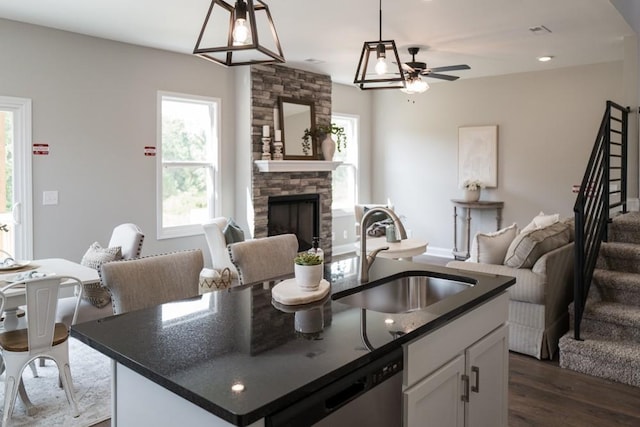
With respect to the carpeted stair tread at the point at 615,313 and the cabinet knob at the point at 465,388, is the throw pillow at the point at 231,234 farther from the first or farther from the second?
the cabinet knob at the point at 465,388

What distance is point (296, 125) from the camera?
6.91 metres

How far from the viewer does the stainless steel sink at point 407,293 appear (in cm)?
238

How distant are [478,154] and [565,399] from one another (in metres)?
5.00

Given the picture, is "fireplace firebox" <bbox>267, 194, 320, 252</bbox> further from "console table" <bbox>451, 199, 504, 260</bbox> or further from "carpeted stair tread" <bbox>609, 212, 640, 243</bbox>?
"carpeted stair tread" <bbox>609, 212, 640, 243</bbox>

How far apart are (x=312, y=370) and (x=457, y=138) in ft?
23.3

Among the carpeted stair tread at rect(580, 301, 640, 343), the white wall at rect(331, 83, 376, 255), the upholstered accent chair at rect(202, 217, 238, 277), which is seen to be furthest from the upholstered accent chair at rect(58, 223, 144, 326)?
the white wall at rect(331, 83, 376, 255)

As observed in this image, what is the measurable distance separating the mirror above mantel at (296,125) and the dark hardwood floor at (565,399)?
416 centimetres

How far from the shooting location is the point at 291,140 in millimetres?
6863

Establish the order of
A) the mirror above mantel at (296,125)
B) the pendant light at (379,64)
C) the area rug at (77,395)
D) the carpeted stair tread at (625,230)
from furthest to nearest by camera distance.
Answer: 1. the mirror above mantel at (296,125)
2. the carpeted stair tread at (625,230)
3. the area rug at (77,395)
4. the pendant light at (379,64)

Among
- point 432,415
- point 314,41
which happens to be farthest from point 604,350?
point 314,41

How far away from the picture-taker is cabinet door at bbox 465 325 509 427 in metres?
2.03

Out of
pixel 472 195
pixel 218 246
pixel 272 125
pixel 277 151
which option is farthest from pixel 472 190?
pixel 218 246

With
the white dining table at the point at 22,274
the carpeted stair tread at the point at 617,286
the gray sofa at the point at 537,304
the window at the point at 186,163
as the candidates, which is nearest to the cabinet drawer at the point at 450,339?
the gray sofa at the point at 537,304

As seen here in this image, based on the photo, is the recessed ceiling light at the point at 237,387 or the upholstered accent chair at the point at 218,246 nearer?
the recessed ceiling light at the point at 237,387
